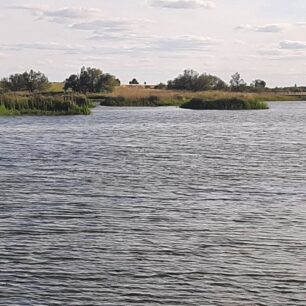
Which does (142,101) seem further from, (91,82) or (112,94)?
(91,82)

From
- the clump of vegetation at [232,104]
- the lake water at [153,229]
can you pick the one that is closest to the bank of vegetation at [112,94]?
the clump of vegetation at [232,104]

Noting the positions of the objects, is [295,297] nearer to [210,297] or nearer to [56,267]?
[210,297]

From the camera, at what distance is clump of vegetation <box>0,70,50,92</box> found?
5128 inches

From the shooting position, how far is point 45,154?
31.5m

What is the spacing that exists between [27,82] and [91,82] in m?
13.1

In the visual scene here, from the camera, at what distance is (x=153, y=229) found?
15273 millimetres

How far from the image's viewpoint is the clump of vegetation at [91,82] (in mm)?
123000

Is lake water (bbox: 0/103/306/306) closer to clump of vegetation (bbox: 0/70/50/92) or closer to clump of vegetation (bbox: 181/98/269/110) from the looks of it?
clump of vegetation (bbox: 181/98/269/110)

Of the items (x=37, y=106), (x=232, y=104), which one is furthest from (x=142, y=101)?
(x=37, y=106)

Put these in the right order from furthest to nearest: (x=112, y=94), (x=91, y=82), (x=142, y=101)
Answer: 1. (x=91, y=82)
2. (x=112, y=94)
3. (x=142, y=101)

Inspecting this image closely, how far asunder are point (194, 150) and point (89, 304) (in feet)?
75.6

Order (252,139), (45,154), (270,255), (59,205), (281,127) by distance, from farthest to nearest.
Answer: (281,127)
(252,139)
(45,154)
(59,205)
(270,255)

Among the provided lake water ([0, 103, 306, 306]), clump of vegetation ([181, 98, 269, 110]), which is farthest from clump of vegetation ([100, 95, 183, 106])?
lake water ([0, 103, 306, 306])

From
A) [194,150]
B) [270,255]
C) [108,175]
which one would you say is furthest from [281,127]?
[270,255]
